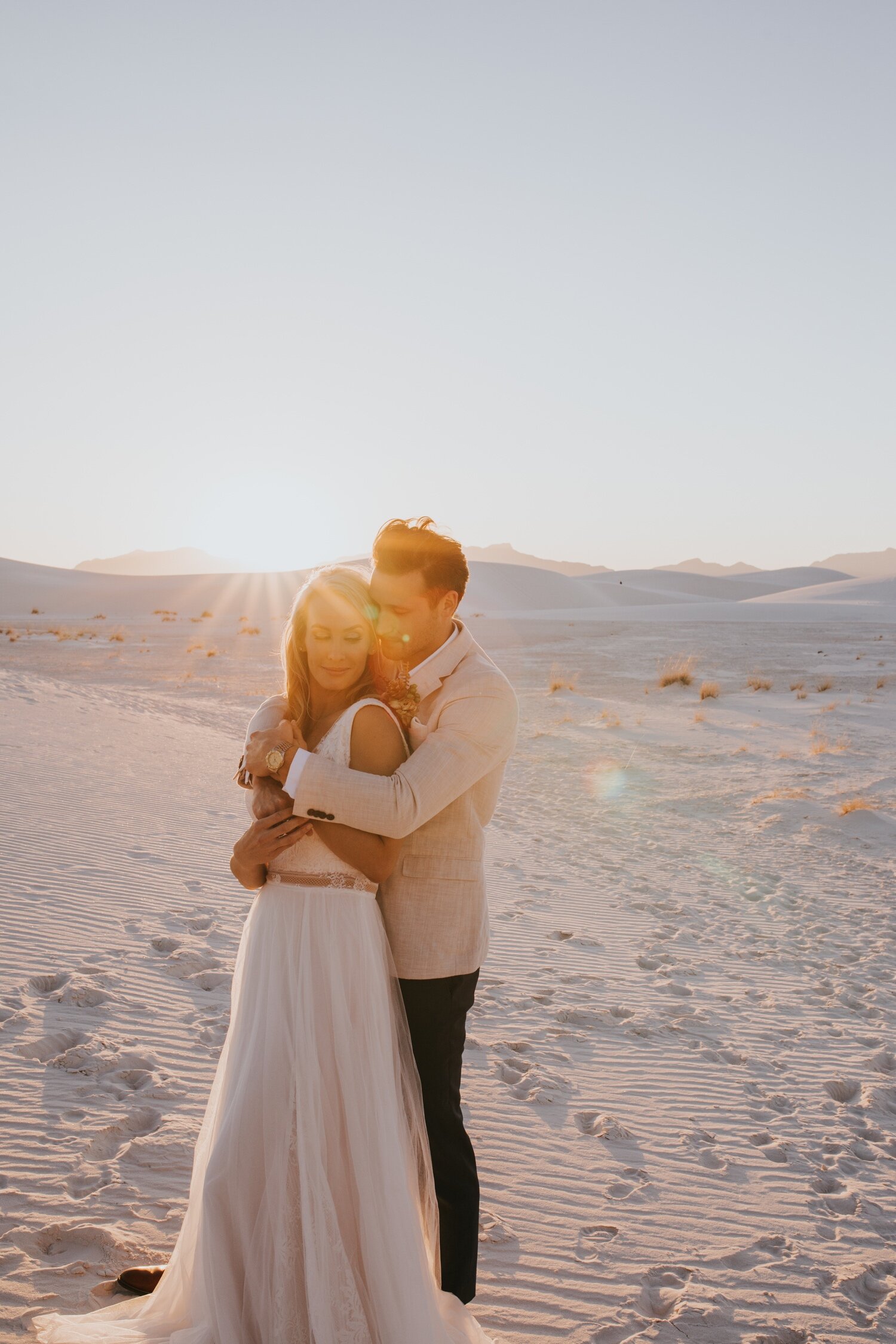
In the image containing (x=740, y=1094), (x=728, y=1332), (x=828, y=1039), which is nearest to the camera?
(x=728, y=1332)

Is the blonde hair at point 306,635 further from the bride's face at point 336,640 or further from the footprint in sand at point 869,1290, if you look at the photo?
the footprint in sand at point 869,1290

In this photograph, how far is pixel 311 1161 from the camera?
2.24 metres

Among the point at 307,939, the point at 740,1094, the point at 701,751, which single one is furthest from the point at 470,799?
the point at 701,751

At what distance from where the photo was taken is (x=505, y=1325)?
9.21 feet

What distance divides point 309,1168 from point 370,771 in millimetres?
956

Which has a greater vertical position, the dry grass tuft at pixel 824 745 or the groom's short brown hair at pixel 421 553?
the groom's short brown hair at pixel 421 553

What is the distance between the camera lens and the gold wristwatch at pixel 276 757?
87.4 inches

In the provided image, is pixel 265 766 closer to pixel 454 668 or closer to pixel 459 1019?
pixel 454 668

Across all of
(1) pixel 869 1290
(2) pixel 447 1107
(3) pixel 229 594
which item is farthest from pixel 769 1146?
(3) pixel 229 594

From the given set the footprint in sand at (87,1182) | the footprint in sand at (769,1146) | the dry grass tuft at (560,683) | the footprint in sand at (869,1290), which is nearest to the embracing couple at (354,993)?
the footprint in sand at (87,1182)

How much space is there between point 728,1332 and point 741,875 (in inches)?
227

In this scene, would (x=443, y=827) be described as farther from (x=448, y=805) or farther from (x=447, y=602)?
(x=447, y=602)

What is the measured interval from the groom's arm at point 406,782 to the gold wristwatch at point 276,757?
0.06 meters

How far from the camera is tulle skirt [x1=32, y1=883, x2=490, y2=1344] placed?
224 cm
